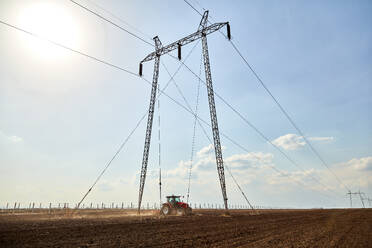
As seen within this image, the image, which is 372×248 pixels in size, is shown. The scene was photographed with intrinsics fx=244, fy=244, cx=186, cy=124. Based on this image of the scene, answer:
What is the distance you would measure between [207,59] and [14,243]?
32.1 metres

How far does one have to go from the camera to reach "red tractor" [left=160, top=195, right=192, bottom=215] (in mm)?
27312

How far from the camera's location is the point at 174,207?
27.6m

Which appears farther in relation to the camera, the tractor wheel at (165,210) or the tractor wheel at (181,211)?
the tractor wheel at (165,210)

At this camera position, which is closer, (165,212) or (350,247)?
(350,247)

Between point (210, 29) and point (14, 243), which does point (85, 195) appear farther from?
point (210, 29)

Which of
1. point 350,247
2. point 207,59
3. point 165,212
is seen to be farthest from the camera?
point 207,59

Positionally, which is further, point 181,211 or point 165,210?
point 165,210

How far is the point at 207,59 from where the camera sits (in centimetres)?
3631

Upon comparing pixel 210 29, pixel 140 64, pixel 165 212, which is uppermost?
pixel 210 29

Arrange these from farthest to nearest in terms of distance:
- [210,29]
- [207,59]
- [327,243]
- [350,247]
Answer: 1. [207,59]
2. [210,29]
3. [327,243]
4. [350,247]

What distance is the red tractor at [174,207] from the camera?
27.3 m

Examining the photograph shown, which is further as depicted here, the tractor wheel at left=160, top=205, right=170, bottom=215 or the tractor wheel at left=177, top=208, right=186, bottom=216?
the tractor wheel at left=160, top=205, right=170, bottom=215

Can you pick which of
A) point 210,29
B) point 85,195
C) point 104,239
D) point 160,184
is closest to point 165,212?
point 160,184

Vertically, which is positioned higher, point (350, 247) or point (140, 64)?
point (140, 64)
